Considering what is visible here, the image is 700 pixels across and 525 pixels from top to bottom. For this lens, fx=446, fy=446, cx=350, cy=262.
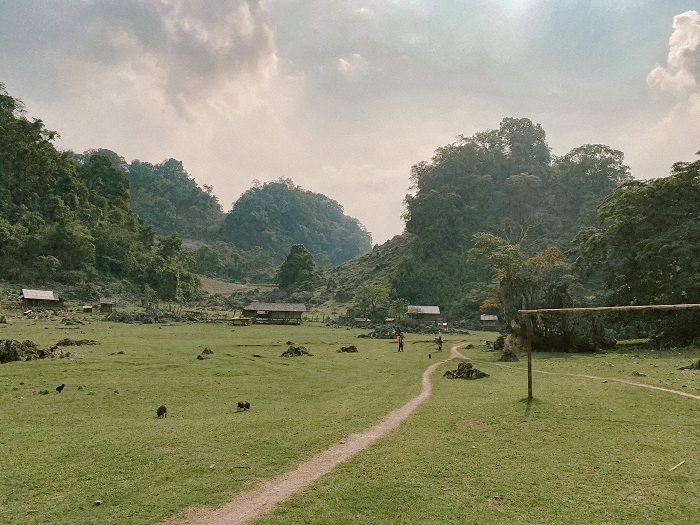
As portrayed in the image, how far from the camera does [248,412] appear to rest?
1568 cm

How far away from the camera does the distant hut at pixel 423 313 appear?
86.1 metres

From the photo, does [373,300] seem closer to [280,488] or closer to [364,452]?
[364,452]

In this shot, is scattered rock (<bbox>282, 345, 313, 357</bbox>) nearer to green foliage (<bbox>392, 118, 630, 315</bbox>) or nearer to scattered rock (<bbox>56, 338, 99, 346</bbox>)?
scattered rock (<bbox>56, 338, 99, 346</bbox>)

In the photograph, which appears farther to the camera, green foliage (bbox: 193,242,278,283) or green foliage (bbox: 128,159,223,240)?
green foliage (bbox: 128,159,223,240)

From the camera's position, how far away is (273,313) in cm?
7875

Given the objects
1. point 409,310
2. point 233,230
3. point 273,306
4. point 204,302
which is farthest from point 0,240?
point 233,230

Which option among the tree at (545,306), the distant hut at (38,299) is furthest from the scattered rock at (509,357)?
the distant hut at (38,299)

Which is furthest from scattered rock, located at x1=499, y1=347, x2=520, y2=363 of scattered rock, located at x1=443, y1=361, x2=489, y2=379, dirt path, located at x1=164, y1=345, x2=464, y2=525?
dirt path, located at x1=164, y1=345, x2=464, y2=525

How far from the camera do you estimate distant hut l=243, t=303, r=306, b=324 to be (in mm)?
77875

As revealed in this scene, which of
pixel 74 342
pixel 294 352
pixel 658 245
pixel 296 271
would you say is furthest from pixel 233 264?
pixel 658 245

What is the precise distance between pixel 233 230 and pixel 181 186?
3102cm

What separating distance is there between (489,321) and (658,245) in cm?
4825

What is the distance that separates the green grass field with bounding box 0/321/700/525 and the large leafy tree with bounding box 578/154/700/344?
18.9 m

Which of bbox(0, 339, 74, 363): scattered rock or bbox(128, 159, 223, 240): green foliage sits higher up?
bbox(128, 159, 223, 240): green foliage
